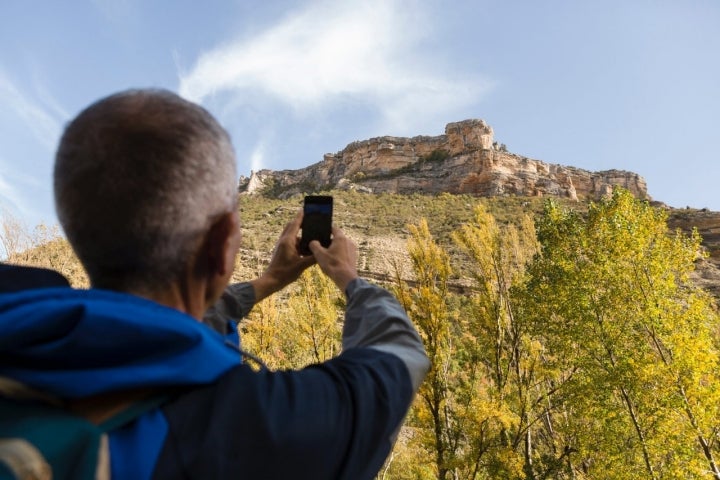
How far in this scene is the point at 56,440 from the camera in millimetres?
558

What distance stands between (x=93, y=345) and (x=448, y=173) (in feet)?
260

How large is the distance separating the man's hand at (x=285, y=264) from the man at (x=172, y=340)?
56 cm

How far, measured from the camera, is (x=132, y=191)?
2.43 ft

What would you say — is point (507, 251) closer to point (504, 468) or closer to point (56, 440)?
point (504, 468)

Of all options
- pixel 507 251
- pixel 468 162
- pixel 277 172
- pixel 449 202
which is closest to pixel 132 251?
pixel 507 251

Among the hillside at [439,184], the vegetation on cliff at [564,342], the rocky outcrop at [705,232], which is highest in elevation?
the hillside at [439,184]

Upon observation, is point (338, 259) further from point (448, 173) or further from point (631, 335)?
point (448, 173)

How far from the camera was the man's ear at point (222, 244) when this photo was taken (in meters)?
0.85

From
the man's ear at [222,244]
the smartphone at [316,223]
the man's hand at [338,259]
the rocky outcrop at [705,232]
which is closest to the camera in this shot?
the man's ear at [222,244]

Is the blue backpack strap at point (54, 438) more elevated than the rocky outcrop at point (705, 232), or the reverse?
the rocky outcrop at point (705, 232)

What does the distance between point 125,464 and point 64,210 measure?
0.46 metres

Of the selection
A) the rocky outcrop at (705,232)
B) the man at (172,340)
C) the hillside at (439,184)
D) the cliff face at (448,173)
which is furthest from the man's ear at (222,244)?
the cliff face at (448,173)

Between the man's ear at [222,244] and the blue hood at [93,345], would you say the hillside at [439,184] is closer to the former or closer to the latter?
the man's ear at [222,244]

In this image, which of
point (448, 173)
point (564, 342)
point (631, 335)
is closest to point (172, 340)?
point (631, 335)
